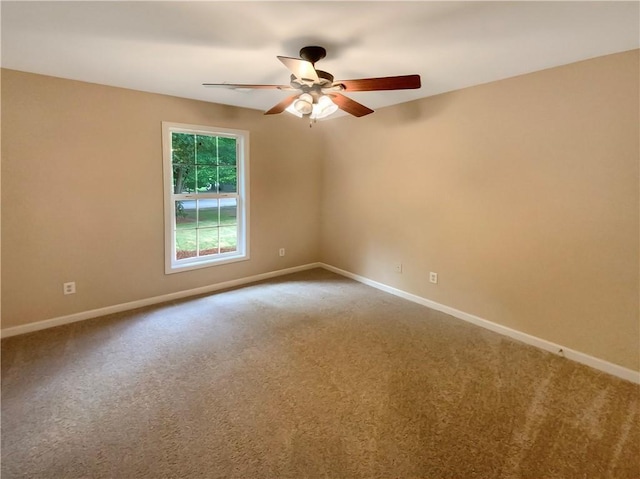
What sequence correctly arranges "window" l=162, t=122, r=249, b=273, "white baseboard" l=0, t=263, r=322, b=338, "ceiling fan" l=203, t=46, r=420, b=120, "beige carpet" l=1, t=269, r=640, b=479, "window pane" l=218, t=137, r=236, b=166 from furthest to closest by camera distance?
"window pane" l=218, t=137, r=236, b=166 < "window" l=162, t=122, r=249, b=273 < "white baseboard" l=0, t=263, r=322, b=338 < "ceiling fan" l=203, t=46, r=420, b=120 < "beige carpet" l=1, t=269, r=640, b=479

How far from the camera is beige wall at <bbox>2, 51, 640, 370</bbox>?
2.39 metres

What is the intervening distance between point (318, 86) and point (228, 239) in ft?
8.32

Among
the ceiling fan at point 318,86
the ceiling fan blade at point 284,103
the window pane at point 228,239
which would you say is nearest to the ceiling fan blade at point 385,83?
the ceiling fan at point 318,86

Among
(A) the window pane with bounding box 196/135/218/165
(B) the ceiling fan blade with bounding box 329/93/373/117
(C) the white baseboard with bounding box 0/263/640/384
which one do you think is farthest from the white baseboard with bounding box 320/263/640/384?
(A) the window pane with bounding box 196/135/218/165

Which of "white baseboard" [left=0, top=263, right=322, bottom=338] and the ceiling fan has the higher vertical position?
the ceiling fan

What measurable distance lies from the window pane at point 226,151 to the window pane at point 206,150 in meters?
0.06

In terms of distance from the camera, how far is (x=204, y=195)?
3.97 meters

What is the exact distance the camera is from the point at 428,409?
2039 millimetres

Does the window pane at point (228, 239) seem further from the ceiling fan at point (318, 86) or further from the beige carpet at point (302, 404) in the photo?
the ceiling fan at point (318, 86)

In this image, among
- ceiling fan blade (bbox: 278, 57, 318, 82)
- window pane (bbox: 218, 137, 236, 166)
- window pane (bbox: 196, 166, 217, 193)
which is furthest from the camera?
window pane (bbox: 218, 137, 236, 166)

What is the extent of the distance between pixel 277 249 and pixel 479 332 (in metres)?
2.70

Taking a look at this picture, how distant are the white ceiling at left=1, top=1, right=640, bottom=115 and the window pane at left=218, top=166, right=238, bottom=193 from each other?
52.5 inches

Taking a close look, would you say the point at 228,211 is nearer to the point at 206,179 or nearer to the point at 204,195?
the point at 204,195

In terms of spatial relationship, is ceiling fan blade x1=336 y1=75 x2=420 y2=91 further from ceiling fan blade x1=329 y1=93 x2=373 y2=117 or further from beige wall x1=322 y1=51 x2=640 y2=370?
beige wall x1=322 y1=51 x2=640 y2=370
